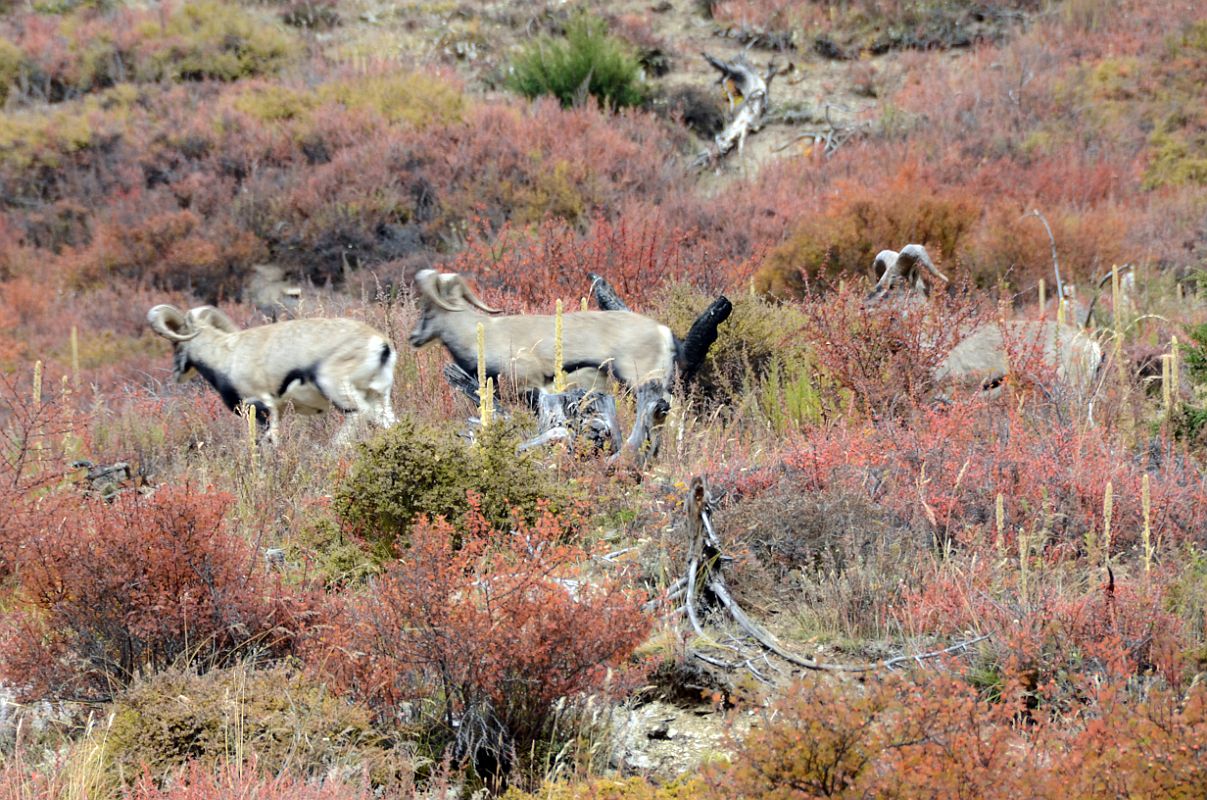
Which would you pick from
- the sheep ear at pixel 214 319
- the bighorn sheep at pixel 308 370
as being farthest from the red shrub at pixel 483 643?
the sheep ear at pixel 214 319

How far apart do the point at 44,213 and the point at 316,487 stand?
13276mm

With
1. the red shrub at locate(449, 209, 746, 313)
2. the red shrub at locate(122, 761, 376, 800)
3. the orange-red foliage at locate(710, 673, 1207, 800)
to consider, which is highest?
the orange-red foliage at locate(710, 673, 1207, 800)

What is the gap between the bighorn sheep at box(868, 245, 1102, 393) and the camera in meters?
8.33

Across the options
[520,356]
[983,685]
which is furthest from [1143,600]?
[520,356]

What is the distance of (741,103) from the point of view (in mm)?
21609

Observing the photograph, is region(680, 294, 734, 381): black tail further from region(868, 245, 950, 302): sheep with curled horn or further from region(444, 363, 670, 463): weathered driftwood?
region(868, 245, 950, 302): sheep with curled horn

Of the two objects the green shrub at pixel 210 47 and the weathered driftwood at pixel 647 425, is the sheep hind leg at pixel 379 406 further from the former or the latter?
the green shrub at pixel 210 47

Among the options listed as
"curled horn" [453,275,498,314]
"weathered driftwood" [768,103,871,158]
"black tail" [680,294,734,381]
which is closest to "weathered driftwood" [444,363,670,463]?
"black tail" [680,294,734,381]

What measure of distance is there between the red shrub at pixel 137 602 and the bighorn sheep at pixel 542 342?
2.82 m

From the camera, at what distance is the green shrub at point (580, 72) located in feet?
69.8

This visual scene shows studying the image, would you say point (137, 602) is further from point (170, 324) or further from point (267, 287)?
point (267, 287)

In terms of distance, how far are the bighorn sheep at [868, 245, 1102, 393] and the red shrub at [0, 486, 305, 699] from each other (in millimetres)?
4537

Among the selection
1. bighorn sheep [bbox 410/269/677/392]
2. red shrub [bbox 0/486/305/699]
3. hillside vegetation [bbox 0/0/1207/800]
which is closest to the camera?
hillside vegetation [bbox 0/0/1207/800]

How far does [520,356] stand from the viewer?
789 cm
